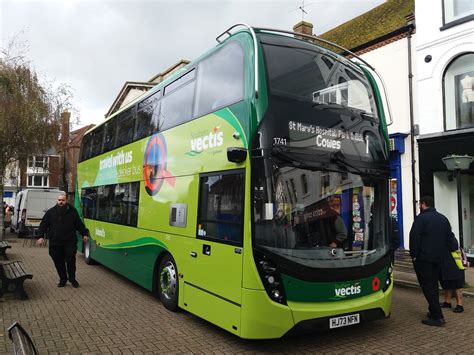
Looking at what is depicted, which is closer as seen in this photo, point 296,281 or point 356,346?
point 296,281

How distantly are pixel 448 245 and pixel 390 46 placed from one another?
9.07 meters

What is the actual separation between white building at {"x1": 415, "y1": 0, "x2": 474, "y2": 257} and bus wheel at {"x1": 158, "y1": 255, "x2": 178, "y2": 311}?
28.0 feet

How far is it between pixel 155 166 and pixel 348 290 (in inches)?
154

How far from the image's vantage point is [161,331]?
17.9 ft

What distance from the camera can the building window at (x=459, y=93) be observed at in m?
11.4

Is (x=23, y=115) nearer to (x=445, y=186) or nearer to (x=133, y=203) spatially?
(x=133, y=203)

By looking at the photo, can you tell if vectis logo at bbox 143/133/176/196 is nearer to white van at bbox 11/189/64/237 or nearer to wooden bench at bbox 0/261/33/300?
wooden bench at bbox 0/261/33/300

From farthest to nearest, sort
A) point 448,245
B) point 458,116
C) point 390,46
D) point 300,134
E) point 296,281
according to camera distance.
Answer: point 390,46 < point 458,116 < point 448,245 < point 300,134 < point 296,281

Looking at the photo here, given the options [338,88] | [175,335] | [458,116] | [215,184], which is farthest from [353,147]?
[458,116]

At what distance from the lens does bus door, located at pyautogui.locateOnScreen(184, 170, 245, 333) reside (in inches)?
185

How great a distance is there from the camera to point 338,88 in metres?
5.50

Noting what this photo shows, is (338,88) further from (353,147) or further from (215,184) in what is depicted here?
(215,184)

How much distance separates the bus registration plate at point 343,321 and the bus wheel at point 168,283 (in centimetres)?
252

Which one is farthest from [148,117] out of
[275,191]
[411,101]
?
[411,101]
